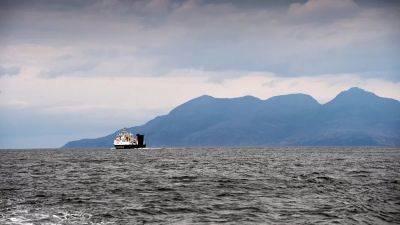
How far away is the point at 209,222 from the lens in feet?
98.3

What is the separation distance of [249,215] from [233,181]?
2425 cm

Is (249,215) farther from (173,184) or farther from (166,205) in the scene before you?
(173,184)

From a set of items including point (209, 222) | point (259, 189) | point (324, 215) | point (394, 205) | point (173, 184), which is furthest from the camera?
point (173, 184)

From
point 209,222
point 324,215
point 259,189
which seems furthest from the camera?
point 259,189

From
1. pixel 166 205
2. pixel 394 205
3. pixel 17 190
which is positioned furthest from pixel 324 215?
pixel 17 190

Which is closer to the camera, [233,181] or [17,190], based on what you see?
[17,190]

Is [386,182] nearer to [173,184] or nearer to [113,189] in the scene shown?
[173,184]

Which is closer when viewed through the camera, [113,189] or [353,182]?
[113,189]

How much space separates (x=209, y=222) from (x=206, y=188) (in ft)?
62.0

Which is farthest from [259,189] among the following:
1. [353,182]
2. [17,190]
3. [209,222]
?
[17,190]

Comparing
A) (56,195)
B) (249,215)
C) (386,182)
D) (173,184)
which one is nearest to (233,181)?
(173,184)

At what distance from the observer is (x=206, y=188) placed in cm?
4884

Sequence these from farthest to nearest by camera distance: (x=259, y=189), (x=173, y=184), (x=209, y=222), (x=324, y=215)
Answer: (x=173, y=184), (x=259, y=189), (x=324, y=215), (x=209, y=222)

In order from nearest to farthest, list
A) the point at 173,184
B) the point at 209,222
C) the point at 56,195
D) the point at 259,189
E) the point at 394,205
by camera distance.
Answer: the point at 209,222 → the point at 394,205 → the point at 56,195 → the point at 259,189 → the point at 173,184
